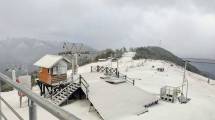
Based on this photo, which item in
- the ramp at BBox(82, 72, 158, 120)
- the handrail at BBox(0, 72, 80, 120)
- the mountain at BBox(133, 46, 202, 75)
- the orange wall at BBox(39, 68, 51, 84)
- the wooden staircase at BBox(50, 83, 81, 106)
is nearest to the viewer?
the handrail at BBox(0, 72, 80, 120)

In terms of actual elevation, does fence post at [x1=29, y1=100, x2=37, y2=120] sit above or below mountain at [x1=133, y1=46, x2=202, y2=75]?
above

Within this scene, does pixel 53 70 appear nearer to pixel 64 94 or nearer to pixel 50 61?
pixel 50 61

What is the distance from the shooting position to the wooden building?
94.3 feet

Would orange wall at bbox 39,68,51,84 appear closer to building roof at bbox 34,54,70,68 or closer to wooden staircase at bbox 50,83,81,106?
building roof at bbox 34,54,70,68

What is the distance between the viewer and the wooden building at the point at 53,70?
28734mm

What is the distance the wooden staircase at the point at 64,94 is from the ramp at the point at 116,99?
1.40 metres

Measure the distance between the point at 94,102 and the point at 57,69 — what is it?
658 centimetres

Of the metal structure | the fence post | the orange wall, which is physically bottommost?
the metal structure

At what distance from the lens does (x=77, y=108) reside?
25.2 meters

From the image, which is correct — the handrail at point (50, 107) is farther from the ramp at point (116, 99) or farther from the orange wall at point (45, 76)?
the orange wall at point (45, 76)

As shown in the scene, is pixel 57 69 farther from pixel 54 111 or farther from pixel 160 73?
pixel 54 111

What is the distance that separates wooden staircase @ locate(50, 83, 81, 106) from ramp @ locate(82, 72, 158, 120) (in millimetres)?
1404

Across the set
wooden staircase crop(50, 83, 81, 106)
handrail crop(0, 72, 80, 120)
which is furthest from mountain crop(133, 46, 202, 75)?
handrail crop(0, 72, 80, 120)

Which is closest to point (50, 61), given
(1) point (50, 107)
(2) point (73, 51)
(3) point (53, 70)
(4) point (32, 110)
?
(3) point (53, 70)
